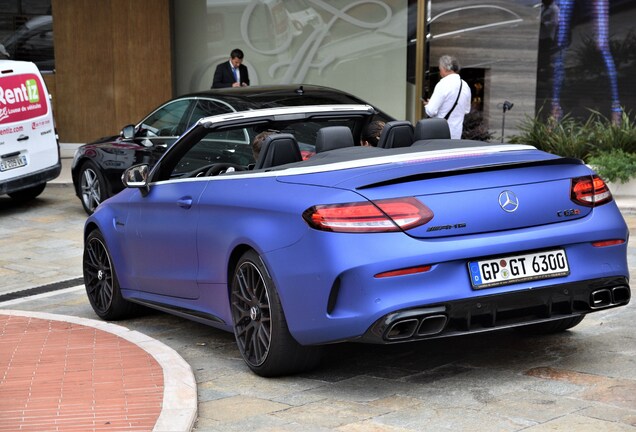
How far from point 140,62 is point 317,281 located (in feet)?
47.8

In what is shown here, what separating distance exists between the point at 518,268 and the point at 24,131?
9663 mm

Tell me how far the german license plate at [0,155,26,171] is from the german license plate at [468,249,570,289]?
31.2 feet

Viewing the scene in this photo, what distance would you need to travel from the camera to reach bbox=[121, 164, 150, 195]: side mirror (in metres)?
7.78

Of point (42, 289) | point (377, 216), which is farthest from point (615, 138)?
point (377, 216)

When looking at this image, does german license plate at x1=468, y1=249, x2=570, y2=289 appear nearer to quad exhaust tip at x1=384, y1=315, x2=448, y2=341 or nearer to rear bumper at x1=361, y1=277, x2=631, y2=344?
rear bumper at x1=361, y1=277, x2=631, y2=344

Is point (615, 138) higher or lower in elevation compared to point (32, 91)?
lower

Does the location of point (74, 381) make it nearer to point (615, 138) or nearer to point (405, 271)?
point (405, 271)

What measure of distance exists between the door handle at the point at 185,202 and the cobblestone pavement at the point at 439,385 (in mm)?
909

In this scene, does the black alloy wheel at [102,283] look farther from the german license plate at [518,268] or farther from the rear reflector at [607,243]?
the rear reflector at [607,243]

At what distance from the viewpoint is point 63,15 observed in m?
20.0

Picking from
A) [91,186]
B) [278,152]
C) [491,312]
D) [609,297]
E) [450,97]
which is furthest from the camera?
[91,186]

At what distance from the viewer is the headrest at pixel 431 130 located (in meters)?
7.13

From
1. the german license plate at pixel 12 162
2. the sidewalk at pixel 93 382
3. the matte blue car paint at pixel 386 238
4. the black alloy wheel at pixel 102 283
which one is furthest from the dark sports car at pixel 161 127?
the matte blue car paint at pixel 386 238

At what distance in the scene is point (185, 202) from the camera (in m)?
7.13
